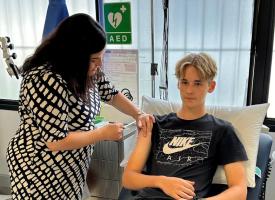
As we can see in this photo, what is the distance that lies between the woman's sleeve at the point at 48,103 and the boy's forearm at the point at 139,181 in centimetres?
Answer: 35

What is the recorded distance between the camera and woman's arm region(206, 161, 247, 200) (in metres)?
1.30

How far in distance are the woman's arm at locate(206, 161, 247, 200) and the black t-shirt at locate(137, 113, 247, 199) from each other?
0.03 m

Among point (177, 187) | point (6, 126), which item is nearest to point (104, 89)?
point (177, 187)

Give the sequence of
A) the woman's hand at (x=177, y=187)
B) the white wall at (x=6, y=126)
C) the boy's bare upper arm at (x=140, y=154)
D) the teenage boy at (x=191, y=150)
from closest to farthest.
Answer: the woman's hand at (x=177, y=187)
the teenage boy at (x=191, y=150)
the boy's bare upper arm at (x=140, y=154)
the white wall at (x=6, y=126)


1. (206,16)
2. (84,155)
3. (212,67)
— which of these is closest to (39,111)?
(84,155)

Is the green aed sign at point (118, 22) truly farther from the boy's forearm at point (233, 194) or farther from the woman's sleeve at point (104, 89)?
the boy's forearm at point (233, 194)

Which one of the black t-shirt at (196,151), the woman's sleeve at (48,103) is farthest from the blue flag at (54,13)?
the black t-shirt at (196,151)

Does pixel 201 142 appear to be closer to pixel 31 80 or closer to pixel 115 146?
pixel 115 146

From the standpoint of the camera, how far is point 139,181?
1.41m

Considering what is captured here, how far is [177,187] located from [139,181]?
192 mm

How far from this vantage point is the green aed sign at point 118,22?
2.27 meters

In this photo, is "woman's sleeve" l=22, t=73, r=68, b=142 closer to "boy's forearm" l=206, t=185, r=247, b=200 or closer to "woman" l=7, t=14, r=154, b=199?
"woman" l=7, t=14, r=154, b=199

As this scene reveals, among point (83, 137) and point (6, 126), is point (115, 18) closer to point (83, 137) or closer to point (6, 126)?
point (83, 137)

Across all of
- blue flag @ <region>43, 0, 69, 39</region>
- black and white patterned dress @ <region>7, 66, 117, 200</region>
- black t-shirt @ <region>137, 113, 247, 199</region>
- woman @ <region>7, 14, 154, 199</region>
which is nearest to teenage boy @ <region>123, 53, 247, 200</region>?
black t-shirt @ <region>137, 113, 247, 199</region>
